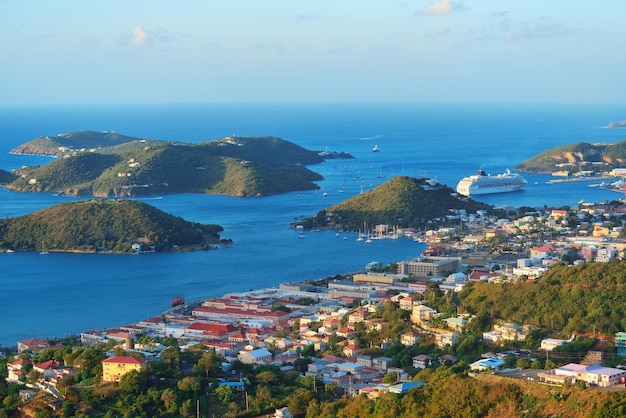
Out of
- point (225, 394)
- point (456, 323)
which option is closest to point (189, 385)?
point (225, 394)

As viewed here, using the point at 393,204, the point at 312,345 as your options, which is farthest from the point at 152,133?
the point at 312,345

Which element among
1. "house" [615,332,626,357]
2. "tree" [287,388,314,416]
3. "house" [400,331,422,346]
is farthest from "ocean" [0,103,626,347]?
"house" [615,332,626,357]

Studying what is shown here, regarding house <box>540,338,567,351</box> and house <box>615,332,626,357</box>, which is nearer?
house <box>615,332,626,357</box>

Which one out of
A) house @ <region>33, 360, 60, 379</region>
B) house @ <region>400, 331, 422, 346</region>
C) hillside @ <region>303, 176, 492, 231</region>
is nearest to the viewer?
house @ <region>33, 360, 60, 379</region>

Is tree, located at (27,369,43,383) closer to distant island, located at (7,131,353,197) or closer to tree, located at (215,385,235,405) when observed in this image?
tree, located at (215,385,235,405)

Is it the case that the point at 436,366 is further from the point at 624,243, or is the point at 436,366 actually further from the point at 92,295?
the point at 624,243

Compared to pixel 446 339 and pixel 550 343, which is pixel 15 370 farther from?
pixel 550 343
